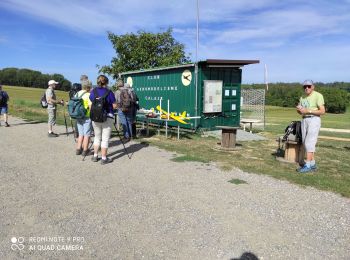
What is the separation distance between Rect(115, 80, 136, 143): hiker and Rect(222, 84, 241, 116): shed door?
3990 mm

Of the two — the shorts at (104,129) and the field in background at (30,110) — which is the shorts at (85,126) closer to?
the shorts at (104,129)

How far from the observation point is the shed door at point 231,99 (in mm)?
13047

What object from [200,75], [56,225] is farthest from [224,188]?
[200,75]

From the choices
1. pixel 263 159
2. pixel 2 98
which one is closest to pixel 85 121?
pixel 263 159

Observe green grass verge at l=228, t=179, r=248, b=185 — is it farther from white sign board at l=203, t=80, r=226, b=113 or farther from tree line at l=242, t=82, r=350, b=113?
tree line at l=242, t=82, r=350, b=113

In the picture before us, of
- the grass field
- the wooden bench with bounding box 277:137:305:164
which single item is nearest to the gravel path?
the grass field

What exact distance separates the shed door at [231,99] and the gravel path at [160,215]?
641 centimetres

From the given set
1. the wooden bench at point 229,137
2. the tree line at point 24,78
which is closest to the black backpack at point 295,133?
the wooden bench at point 229,137

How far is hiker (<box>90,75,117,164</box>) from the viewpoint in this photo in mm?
6848

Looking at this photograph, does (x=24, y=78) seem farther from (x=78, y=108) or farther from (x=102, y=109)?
(x=102, y=109)

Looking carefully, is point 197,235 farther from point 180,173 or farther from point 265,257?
point 180,173

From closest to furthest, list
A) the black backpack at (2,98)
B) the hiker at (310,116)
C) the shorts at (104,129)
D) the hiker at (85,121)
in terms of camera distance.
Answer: the hiker at (310,116), the shorts at (104,129), the hiker at (85,121), the black backpack at (2,98)

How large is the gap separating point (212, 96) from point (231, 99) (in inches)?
43.4

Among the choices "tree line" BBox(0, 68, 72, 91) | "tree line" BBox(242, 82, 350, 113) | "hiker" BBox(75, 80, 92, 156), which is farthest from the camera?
"tree line" BBox(0, 68, 72, 91)
